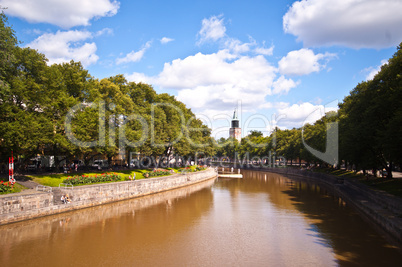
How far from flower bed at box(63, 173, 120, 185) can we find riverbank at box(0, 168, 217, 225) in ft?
5.98

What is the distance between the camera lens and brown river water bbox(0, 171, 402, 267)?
18188 millimetres

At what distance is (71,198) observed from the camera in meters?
30.4

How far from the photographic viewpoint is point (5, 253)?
18.5 m

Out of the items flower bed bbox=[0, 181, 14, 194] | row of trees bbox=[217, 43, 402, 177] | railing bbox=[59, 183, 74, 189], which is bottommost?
railing bbox=[59, 183, 74, 189]

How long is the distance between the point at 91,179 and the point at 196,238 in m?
19.1

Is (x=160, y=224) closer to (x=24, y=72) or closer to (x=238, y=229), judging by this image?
(x=238, y=229)

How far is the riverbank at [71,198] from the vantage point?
24241mm

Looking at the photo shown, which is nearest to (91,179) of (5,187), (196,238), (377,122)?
(5,187)

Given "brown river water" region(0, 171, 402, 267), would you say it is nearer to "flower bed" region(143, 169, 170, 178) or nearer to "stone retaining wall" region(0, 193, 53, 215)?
"stone retaining wall" region(0, 193, 53, 215)

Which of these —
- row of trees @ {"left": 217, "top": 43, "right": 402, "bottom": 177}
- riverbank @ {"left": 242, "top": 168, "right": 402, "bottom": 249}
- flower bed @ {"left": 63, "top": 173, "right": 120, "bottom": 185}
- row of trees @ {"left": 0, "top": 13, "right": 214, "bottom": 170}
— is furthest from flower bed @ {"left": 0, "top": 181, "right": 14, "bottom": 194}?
row of trees @ {"left": 217, "top": 43, "right": 402, "bottom": 177}

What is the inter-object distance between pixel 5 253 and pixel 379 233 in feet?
90.4

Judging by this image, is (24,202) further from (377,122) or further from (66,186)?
(377,122)

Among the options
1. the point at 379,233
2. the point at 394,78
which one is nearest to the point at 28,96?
the point at 379,233

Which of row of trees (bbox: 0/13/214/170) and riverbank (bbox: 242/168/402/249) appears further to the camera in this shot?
row of trees (bbox: 0/13/214/170)
